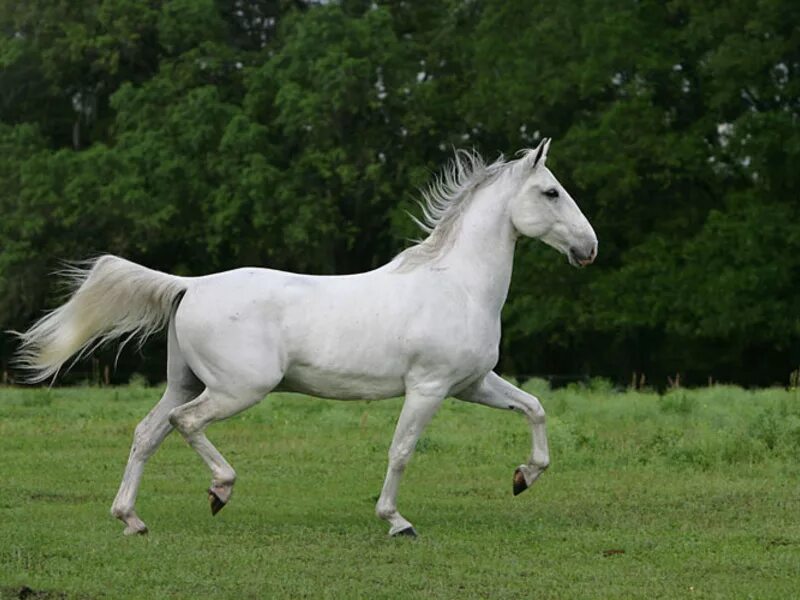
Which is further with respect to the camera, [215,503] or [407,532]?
[215,503]

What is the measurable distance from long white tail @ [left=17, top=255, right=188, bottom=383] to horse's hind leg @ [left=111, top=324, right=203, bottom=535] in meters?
0.21

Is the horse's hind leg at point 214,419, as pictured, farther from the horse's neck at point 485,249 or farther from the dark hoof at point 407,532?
the horse's neck at point 485,249

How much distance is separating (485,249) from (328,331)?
4.06ft

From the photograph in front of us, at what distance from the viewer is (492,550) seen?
8781mm

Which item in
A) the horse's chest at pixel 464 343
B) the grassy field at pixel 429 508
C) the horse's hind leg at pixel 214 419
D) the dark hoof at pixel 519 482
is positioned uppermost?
the horse's chest at pixel 464 343

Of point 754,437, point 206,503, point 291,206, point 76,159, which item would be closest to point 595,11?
point 291,206

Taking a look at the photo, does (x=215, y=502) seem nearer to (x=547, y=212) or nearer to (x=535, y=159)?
(x=547, y=212)

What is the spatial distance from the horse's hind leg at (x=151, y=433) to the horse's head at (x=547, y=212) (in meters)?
2.39

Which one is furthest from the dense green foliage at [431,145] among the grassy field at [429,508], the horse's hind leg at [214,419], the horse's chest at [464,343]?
the horse's hind leg at [214,419]

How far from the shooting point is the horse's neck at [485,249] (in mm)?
9883

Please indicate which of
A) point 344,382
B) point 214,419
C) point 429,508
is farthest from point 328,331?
point 429,508

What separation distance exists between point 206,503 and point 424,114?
27445mm

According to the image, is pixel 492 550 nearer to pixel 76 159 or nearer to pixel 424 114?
pixel 424 114

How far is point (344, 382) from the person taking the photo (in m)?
9.61
